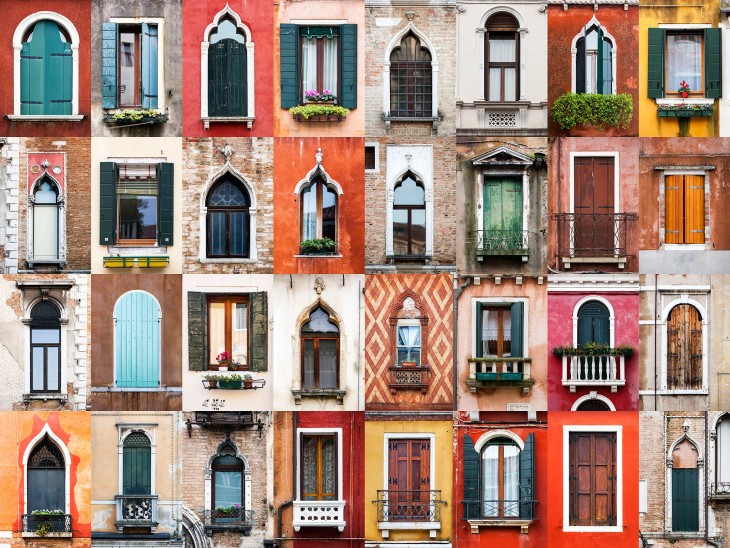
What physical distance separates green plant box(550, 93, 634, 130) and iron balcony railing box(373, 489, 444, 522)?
33.2 feet

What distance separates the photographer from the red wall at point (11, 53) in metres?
28.5

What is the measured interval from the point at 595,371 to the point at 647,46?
28.0ft

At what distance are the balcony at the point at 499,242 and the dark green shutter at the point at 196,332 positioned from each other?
7267mm

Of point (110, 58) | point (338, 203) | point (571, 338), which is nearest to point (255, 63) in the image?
point (110, 58)

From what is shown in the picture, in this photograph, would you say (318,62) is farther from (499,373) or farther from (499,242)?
(499,373)

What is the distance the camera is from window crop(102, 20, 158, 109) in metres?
28.4

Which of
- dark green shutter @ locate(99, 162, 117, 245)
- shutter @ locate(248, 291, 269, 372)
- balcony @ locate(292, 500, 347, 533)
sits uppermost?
dark green shutter @ locate(99, 162, 117, 245)

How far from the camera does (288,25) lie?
93.3 ft

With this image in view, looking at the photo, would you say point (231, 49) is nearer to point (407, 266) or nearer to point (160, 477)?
point (407, 266)

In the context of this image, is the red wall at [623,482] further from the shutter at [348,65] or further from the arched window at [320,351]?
the shutter at [348,65]

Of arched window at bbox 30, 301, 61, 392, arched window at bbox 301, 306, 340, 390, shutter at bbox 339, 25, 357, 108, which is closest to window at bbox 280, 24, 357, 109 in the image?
shutter at bbox 339, 25, 357, 108

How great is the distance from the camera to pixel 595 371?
2802 centimetres

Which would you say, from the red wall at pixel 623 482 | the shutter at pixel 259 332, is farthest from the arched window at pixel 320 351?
the red wall at pixel 623 482

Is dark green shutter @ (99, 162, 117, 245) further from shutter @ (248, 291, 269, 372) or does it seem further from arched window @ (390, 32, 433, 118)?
arched window @ (390, 32, 433, 118)
